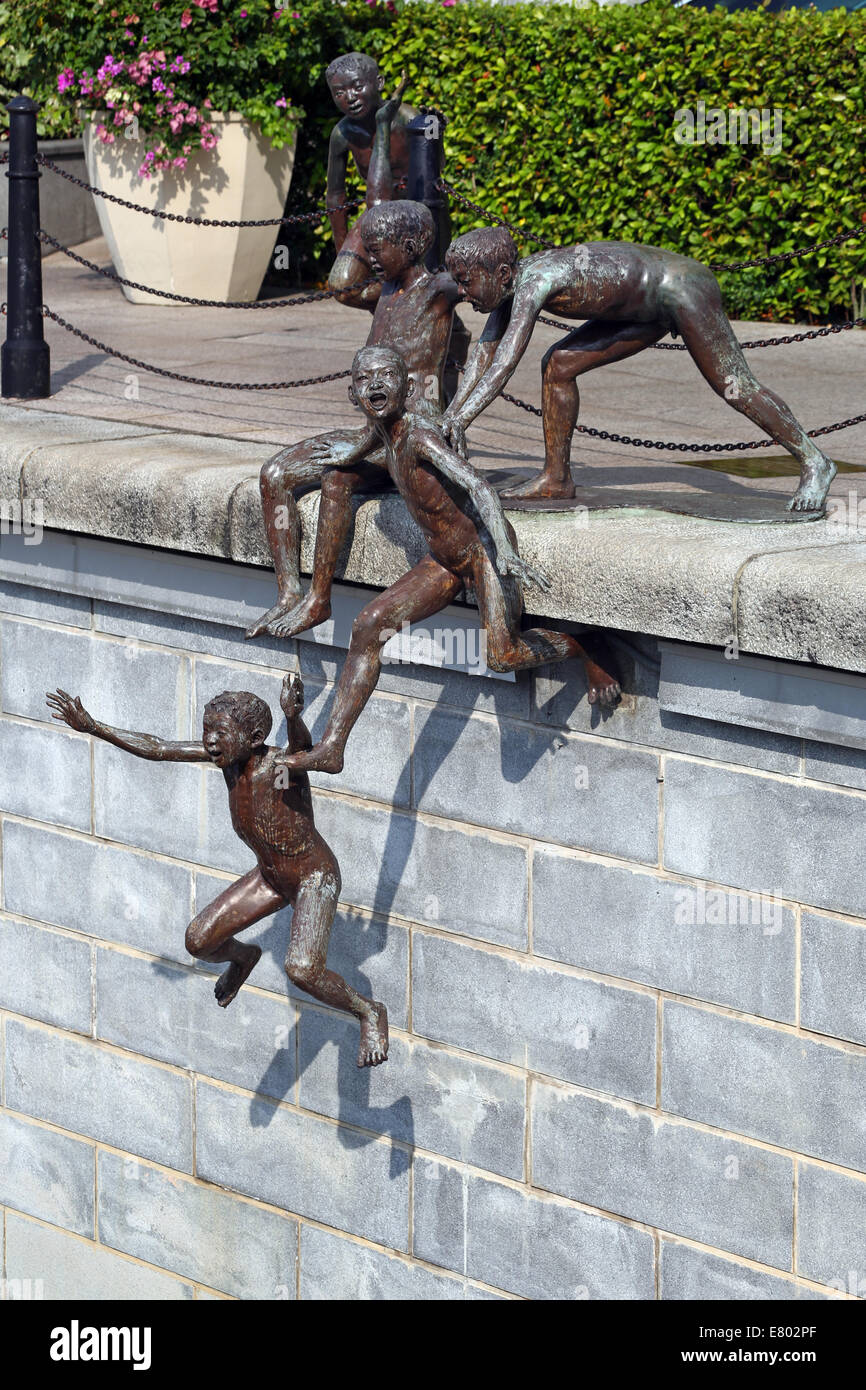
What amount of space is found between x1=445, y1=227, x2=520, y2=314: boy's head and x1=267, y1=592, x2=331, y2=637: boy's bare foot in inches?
36.2

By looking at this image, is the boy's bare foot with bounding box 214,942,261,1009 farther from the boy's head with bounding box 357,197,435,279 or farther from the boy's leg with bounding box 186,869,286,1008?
the boy's head with bounding box 357,197,435,279

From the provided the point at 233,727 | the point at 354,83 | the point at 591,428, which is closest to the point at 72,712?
the point at 233,727

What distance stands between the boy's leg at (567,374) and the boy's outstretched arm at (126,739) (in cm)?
109

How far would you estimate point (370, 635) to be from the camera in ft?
15.2

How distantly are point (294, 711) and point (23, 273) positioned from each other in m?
3.01

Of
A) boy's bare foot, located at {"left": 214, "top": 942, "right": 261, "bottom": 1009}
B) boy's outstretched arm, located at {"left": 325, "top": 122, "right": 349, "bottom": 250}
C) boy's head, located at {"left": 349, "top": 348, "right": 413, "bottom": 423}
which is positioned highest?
boy's outstretched arm, located at {"left": 325, "top": 122, "right": 349, "bottom": 250}

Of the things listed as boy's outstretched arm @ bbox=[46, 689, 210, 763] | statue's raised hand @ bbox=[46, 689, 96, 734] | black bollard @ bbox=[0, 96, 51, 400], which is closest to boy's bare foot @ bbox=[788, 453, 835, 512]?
boy's outstretched arm @ bbox=[46, 689, 210, 763]

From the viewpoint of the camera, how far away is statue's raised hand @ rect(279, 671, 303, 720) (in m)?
4.57

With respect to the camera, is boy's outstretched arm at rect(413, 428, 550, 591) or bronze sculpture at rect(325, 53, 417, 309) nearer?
boy's outstretched arm at rect(413, 428, 550, 591)

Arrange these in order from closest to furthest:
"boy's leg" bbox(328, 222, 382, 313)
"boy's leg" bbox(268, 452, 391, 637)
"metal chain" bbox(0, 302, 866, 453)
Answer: "boy's leg" bbox(268, 452, 391, 637) < "metal chain" bbox(0, 302, 866, 453) < "boy's leg" bbox(328, 222, 382, 313)

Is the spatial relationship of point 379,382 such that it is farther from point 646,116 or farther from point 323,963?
point 646,116

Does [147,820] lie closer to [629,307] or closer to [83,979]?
[83,979]

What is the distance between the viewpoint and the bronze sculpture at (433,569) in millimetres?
4426
